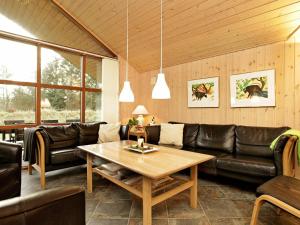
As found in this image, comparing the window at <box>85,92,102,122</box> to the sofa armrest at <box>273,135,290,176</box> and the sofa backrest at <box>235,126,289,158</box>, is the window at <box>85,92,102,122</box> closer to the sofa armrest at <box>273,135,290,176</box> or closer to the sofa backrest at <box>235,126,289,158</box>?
the sofa backrest at <box>235,126,289,158</box>

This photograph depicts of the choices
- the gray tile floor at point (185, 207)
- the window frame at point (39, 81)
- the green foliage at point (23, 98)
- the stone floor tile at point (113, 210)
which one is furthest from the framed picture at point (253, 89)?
the green foliage at point (23, 98)

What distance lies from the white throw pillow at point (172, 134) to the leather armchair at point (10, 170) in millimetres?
2252

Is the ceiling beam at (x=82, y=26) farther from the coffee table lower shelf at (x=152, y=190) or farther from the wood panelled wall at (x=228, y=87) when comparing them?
the coffee table lower shelf at (x=152, y=190)

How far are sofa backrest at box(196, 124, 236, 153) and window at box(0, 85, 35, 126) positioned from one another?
3351mm

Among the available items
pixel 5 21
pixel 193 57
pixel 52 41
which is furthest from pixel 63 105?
pixel 193 57

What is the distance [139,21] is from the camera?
3.23m

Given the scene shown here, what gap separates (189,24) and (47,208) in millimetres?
3085

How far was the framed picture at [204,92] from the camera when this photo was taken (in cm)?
346

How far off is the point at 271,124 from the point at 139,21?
2.94 metres

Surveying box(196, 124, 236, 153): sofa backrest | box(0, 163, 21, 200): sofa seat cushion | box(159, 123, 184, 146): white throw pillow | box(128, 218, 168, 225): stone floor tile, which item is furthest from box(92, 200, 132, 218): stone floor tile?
box(196, 124, 236, 153): sofa backrest

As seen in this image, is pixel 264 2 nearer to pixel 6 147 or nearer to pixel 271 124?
pixel 271 124

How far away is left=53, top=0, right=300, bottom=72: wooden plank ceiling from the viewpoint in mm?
2371

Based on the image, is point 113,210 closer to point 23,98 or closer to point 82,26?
point 23,98

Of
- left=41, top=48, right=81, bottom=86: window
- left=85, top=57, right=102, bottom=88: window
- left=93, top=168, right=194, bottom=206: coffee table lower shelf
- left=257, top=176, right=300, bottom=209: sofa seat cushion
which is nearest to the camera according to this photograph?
left=257, top=176, right=300, bottom=209: sofa seat cushion
